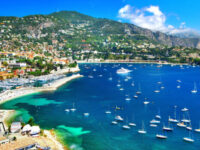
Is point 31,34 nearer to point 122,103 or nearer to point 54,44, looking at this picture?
point 54,44

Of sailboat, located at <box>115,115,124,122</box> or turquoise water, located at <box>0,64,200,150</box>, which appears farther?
sailboat, located at <box>115,115,124,122</box>

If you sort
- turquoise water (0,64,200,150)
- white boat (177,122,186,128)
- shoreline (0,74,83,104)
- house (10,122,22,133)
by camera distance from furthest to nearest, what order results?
shoreline (0,74,83,104) < white boat (177,122,186,128) < house (10,122,22,133) < turquoise water (0,64,200,150)

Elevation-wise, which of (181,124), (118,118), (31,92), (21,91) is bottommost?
(181,124)

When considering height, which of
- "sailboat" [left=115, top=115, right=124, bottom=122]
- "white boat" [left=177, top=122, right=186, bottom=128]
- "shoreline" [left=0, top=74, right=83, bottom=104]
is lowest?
"white boat" [left=177, top=122, right=186, bottom=128]

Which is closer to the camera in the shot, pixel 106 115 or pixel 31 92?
pixel 106 115

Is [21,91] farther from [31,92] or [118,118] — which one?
[118,118]

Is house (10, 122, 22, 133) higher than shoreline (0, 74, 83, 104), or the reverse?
shoreline (0, 74, 83, 104)

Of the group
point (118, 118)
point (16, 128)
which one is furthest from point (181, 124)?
point (16, 128)

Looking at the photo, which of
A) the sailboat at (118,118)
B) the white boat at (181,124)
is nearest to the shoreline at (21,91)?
the sailboat at (118,118)

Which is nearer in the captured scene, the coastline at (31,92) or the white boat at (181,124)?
the coastline at (31,92)

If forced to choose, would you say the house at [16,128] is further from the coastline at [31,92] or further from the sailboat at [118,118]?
the sailboat at [118,118]

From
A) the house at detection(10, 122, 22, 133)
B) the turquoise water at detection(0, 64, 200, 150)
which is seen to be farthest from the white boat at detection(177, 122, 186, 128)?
the house at detection(10, 122, 22, 133)

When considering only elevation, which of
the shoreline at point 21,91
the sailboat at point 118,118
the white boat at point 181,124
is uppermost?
the shoreline at point 21,91

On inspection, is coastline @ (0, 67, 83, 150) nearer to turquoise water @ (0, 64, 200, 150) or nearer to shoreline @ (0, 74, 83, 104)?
shoreline @ (0, 74, 83, 104)
